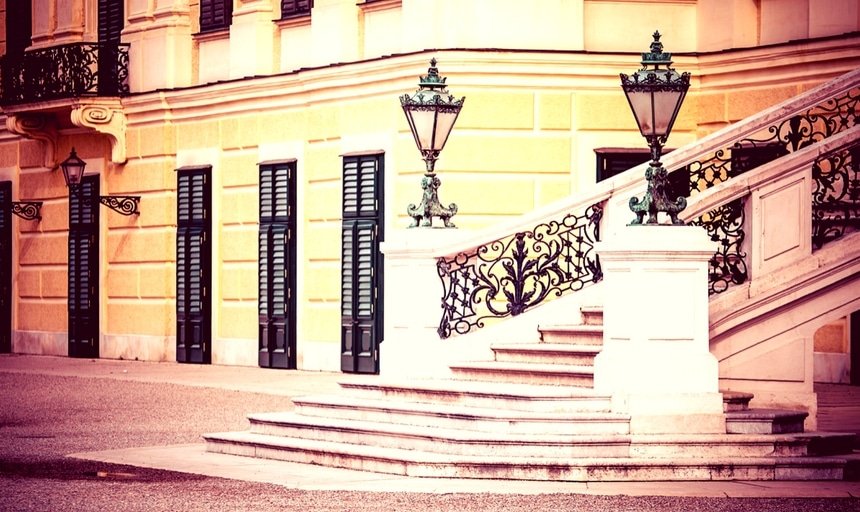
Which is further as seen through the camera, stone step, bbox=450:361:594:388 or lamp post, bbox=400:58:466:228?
lamp post, bbox=400:58:466:228

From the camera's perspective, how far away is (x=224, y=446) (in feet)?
53.3

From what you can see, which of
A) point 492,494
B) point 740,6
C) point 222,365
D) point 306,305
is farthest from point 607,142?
point 492,494

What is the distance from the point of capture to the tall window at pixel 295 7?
26969 mm

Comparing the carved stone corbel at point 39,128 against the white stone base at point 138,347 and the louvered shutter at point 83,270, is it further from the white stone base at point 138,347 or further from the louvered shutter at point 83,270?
the white stone base at point 138,347

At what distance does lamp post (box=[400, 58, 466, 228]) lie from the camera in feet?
56.3

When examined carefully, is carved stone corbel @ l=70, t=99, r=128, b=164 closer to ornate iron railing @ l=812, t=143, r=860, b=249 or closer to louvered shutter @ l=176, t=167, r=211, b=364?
louvered shutter @ l=176, t=167, r=211, b=364

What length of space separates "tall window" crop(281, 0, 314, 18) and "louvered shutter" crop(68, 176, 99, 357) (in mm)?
5275

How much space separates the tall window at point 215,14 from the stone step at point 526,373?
12.6 meters

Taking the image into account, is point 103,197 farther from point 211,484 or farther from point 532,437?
point 532,437

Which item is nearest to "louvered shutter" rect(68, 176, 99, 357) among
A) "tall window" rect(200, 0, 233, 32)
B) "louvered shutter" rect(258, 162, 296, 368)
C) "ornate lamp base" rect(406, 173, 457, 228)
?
"tall window" rect(200, 0, 233, 32)

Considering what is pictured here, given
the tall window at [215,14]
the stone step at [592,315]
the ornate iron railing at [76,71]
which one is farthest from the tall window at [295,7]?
the stone step at [592,315]

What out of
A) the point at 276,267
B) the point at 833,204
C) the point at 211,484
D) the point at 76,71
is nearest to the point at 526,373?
the point at 833,204

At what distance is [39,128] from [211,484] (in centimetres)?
1907

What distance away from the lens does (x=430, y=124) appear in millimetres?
17203
